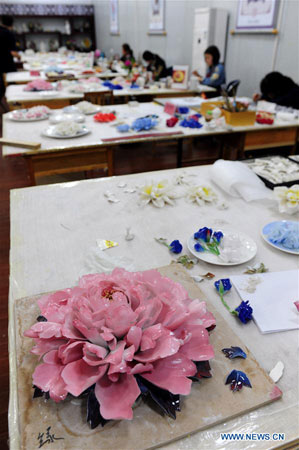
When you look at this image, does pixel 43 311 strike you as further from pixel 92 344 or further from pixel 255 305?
pixel 255 305

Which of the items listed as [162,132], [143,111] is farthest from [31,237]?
[143,111]

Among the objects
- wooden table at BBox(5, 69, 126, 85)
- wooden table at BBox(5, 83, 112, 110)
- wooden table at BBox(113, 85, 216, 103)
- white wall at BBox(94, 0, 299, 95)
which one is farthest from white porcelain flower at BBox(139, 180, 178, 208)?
wooden table at BBox(5, 69, 126, 85)

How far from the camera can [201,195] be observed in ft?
4.30

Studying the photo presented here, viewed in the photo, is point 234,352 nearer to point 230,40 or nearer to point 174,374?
point 174,374

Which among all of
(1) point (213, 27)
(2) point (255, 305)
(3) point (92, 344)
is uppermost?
(1) point (213, 27)

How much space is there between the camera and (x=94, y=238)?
1.07 m

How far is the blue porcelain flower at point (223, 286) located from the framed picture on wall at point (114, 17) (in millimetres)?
9258

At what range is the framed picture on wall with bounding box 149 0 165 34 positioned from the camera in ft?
20.5

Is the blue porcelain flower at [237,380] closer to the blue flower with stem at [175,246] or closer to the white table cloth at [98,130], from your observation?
the blue flower with stem at [175,246]

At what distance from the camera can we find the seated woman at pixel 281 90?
3113mm

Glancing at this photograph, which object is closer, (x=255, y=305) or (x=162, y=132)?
(x=255, y=305)

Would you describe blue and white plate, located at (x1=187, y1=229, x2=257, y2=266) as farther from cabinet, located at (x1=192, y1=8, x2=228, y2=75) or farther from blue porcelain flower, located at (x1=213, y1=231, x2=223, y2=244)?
cabinet, located at (x1=192, y1=8, x2=228, y2=75)

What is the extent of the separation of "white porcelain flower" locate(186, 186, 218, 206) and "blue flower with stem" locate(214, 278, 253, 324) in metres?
0.49

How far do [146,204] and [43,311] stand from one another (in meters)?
0.71
